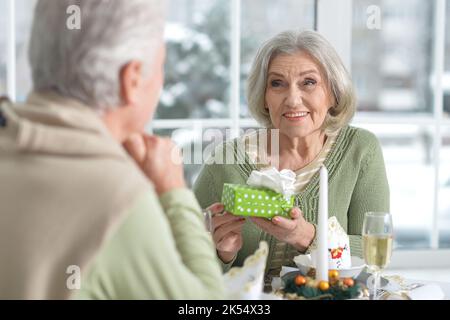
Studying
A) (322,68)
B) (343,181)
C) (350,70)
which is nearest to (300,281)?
(343,181)

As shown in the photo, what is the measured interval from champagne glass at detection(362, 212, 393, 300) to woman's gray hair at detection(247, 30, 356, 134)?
79cm

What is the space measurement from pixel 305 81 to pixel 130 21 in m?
1.25

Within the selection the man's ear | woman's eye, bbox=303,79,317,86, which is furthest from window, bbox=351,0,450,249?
the man's ear

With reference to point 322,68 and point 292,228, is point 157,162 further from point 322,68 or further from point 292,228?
point 322,68

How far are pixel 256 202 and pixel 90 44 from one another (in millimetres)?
698

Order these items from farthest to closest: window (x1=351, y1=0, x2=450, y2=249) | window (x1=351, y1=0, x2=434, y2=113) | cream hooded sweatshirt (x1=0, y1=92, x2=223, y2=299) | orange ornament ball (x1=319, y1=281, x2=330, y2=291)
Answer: window (x1=351, y1=0, x2=434, y2=113) < window (x1=351, y1=0, x2=450, y2=249) < orange ornament ball (x1=319, y1=281, x2=330, y2=291) < cream hooded sweatshirt (x1=0, y1=92, x2=223, y2=299)

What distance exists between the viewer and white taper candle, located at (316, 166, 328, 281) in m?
1.69

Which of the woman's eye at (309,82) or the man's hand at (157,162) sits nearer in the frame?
the man's hand at (157,162)

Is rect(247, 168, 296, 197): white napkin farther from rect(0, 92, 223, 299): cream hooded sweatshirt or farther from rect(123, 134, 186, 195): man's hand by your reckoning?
rect(0, 92, 223, 299): cream hooded sweatshirt

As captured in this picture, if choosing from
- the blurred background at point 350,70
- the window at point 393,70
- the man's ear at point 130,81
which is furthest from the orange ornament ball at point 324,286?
the window at point 393,70

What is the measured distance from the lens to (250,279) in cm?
153

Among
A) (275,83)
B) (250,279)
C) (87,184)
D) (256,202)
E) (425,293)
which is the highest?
(275,83)

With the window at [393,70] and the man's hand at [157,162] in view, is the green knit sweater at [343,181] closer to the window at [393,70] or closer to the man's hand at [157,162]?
the man's hand at [157,162]

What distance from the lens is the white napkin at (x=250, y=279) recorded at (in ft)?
4.91
